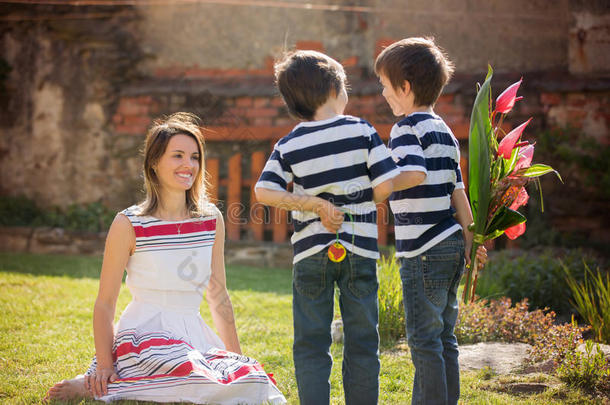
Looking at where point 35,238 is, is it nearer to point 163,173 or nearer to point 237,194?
point 237,194

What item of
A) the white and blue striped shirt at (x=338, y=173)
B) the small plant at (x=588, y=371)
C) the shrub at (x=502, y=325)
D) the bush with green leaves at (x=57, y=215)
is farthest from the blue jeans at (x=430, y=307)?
the bush with green leaves at (x=57, y=215)

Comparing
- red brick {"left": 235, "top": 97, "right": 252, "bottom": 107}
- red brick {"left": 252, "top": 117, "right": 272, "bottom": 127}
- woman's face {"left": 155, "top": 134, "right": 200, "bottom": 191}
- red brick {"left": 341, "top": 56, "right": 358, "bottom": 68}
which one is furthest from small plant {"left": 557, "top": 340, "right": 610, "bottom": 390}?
red brick {"left": 341, "top": 56, "right": 358, "bottom": 68}

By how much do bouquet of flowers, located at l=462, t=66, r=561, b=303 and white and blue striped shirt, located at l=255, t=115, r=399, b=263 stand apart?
0.47 meters

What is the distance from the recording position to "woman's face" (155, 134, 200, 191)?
108 inches

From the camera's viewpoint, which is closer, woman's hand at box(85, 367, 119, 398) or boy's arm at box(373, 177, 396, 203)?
boy's arm at box(373, 177, 396, 203)

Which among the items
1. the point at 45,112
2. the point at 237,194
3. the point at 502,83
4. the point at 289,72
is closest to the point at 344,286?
the point at 289,72

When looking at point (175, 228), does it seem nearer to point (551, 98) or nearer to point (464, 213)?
point (464, 213)

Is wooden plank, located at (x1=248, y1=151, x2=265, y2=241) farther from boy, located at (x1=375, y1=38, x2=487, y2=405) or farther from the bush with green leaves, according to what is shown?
boy, located at (x1=375, y1=38, x2=487, y2=405)

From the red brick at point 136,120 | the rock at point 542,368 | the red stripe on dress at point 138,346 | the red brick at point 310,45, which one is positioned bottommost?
the rock at point 542,368

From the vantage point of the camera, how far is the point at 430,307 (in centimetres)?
226

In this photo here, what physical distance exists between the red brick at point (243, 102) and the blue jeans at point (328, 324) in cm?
615

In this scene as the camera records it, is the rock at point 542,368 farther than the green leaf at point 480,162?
Yes

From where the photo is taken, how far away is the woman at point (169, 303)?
2.46 meters

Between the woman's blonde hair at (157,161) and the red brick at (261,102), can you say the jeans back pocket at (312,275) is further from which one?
the red brick at (261,102)
